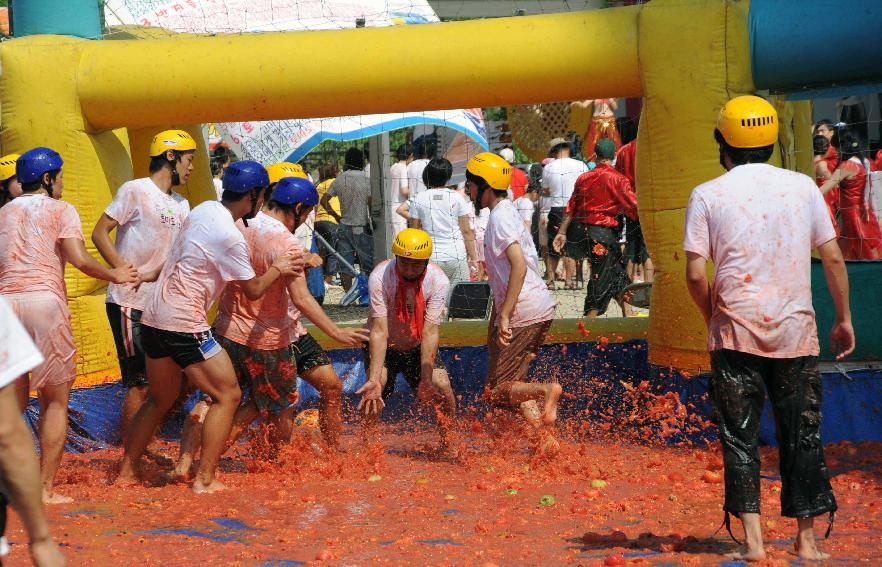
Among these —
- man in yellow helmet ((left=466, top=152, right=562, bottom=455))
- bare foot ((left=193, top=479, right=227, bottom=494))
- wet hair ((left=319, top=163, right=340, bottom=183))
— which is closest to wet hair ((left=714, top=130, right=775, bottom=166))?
man in yellow helmet ((left=466, top=152, right=562, bottom=455))

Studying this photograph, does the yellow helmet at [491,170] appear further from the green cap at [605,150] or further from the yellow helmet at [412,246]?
the green cap at [605,150]

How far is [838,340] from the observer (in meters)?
4.59

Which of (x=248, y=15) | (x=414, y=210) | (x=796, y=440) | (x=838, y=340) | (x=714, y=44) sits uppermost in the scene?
(x=248, y=15)

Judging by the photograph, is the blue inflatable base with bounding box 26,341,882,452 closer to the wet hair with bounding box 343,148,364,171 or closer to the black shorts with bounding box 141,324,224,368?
the black shorts with bounding box 141,324,224,368

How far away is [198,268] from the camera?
233 inches

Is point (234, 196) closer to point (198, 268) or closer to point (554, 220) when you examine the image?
point (198, 268)

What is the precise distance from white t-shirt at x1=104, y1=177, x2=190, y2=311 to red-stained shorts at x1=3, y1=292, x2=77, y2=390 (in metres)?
0.82

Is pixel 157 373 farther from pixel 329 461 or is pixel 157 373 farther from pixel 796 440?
pixel 796 440

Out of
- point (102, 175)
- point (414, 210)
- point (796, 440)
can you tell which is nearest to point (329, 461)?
point (102, 175)

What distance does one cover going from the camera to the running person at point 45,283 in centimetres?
572

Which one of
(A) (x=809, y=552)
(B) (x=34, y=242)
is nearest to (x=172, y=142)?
(B) (x=34, y=242)

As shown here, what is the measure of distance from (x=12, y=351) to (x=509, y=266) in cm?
404

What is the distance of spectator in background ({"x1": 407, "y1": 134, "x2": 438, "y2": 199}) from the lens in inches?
483

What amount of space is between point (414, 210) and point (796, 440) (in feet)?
19.9
